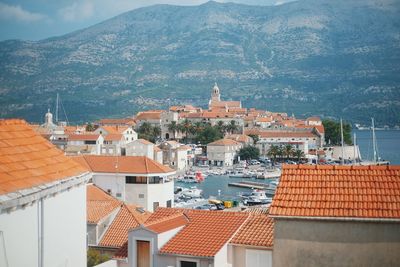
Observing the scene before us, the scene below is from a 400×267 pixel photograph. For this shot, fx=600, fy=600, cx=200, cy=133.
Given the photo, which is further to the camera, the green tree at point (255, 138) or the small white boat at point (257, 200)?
the green tree at point (255, 138)

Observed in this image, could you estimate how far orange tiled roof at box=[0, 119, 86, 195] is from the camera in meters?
4.85

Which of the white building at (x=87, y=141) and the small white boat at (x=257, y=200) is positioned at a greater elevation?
the white building at (x=87, y=141)

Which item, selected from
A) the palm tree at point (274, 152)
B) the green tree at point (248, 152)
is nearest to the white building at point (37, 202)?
the palm tree at point (274, 152)

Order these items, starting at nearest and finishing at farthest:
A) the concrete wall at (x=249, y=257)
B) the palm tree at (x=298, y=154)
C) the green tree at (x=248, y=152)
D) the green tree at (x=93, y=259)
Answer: the concrete wall at (x=249, y=257), the green tree at (x=93, y=259), the palm tree at (x=298, y=154), the green tree at (x=248, y=152)

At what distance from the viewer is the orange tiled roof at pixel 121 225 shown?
60.5ft

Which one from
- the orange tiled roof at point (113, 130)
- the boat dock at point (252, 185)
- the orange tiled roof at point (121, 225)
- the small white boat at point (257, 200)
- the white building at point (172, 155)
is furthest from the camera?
the white building at point (172, 155)

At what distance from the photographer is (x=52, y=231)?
17.9 ft

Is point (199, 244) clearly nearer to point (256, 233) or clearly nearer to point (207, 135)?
point (256, 233)

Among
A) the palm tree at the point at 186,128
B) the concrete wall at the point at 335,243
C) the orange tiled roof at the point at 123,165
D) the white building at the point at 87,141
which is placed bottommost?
the concrete wall at the point at 335,243

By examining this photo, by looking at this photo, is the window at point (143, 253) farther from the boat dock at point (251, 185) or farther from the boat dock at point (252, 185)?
the boat dock at point (251, 185)

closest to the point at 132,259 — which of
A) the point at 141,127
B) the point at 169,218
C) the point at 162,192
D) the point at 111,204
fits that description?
the point at 169,218

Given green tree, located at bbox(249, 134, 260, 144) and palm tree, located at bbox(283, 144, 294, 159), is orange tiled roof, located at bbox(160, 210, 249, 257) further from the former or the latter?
green tree, located at bbox(249, 134, 260, 144)

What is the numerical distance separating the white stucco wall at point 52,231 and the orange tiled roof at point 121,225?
40.2ft

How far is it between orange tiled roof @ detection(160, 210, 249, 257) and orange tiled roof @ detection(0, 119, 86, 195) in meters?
3.81
